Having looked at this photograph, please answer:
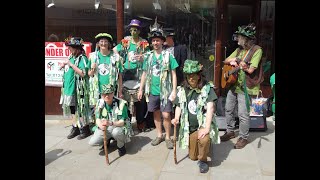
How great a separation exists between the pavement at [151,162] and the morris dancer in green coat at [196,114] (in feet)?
0.81

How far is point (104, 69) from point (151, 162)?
1.49 m

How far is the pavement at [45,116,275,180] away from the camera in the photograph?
402 centimetres

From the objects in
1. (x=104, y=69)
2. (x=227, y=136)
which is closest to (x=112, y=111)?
(x=104, y=69)

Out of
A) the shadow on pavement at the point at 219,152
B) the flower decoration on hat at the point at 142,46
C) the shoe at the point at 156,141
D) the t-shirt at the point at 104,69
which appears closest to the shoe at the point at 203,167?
the shadow on pavement at the point at 219,152

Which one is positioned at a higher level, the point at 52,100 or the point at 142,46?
the point at 142,46

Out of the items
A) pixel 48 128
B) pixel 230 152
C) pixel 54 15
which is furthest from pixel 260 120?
pixel 54 15

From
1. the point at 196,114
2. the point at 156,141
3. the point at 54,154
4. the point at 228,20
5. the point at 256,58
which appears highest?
the point at 228,20

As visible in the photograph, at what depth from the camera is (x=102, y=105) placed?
14.7ft

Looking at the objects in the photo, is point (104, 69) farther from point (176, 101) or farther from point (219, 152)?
point (219, 152)

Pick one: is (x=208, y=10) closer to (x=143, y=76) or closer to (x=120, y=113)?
(x=143, y=76)

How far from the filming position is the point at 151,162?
14.4 ft

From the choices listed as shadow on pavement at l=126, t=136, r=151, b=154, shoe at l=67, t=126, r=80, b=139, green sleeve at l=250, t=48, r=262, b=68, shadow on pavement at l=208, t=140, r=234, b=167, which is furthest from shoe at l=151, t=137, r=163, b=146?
green sleeve at l=250, t=48, r=262, b=68

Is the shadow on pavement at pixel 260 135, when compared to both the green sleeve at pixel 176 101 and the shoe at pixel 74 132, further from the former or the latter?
the shoe at pixel 74 132

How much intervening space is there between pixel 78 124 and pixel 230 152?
232cm
